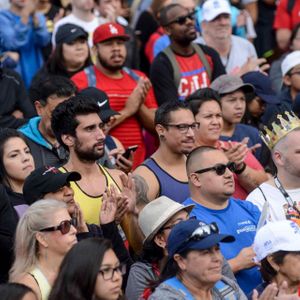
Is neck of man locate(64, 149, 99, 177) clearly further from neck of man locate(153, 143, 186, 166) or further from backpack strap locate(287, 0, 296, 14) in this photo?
backpack strap locate(287, 0, 296, 14)

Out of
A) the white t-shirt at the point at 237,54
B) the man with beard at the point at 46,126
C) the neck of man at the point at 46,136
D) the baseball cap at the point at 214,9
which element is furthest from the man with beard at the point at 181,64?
the neck of man at the point at 46,136

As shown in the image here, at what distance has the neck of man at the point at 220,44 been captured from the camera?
12969 millimetres

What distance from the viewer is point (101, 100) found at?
1004cm

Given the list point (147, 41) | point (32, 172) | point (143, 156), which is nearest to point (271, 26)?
point (147, 41)

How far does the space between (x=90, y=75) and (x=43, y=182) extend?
3.32 metres

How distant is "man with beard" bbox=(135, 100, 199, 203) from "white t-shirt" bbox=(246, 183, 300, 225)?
1.85 ft

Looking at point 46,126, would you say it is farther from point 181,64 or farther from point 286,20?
point 286,20

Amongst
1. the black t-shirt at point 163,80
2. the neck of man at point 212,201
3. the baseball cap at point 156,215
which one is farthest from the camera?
the black t-shirt at point 163,80

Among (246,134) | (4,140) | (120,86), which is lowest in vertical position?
(246,134)

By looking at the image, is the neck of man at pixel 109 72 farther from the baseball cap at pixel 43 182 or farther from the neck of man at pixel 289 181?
the baseball cap at pixel 43 182

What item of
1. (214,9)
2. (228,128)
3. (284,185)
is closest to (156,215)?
(284,185)

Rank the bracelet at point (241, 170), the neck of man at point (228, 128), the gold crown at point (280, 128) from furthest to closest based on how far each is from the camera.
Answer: the neck of man at point (228, 128), the bracelet at point (241, 170), the gold crown at point (280, 128)

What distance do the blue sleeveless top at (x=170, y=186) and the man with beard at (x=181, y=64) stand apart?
2.37 meters

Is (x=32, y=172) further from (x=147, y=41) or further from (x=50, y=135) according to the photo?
(x=147, y=41)
